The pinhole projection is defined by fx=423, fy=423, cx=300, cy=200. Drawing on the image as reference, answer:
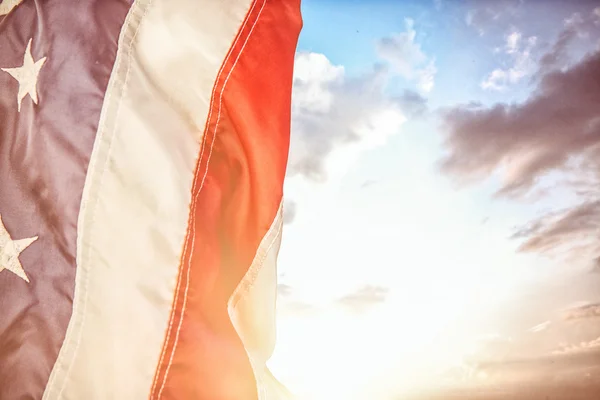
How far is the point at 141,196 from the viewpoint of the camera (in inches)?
69.3

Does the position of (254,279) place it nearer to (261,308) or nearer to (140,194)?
(261,308)

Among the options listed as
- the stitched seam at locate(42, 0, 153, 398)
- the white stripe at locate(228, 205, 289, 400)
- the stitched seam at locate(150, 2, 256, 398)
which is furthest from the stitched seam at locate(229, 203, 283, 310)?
the stitched seam at locate(42, 0, 153, 398)

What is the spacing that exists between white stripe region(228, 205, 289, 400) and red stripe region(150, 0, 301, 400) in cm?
5

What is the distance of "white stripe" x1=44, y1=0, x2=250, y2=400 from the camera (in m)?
1.60

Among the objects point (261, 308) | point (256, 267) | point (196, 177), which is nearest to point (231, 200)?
point (196, 177)

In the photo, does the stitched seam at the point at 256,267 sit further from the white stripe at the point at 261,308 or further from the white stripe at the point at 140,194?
the white stripe at the point at 140,194

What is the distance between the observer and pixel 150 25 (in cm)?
196

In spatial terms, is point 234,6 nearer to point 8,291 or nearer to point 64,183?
point 64,183

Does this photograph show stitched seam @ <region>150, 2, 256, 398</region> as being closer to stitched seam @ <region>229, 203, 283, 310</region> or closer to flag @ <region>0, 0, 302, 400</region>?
flag @ <region>0, 0, 302, 400</region>

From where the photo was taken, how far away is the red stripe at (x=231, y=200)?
65.0 inches

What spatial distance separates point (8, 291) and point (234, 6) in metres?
1.62

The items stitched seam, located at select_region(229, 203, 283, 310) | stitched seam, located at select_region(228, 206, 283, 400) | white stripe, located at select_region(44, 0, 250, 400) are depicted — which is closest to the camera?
white stripe, located at select_region(44, 0, 250, 400)

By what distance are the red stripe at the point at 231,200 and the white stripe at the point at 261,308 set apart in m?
0.05

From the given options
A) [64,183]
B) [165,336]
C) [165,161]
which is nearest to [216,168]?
[165,161]
